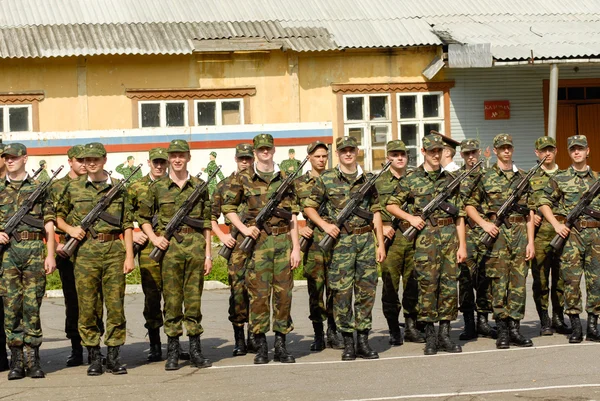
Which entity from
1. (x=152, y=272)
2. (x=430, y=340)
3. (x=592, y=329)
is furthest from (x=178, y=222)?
(x=592, y=329)

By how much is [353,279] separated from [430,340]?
94cm

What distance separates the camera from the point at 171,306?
10375 mm

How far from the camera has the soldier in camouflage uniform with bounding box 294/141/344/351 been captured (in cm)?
1136

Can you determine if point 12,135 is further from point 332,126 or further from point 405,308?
point 405,308

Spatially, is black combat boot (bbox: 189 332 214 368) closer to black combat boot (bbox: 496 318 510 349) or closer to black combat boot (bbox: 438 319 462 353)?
black combat boot (bbox: 438 319 462 353)

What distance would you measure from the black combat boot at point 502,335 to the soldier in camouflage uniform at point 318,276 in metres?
1.53

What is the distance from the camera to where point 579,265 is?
447 inches

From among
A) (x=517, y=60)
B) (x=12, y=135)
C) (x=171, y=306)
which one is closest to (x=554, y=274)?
(x=171, y=306)

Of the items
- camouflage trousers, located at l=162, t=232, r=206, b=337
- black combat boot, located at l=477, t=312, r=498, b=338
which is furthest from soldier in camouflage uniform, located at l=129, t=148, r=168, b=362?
black combat boot, located at l=477, t=312, r=498, b=338

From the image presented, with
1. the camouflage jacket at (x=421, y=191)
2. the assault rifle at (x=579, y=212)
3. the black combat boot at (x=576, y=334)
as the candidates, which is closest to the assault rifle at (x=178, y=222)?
the camouflage jacket at (x=421, y=191)

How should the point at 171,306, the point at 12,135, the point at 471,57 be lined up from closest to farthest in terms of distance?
the point at 171,306
the point at 12,135
the point at 471,57

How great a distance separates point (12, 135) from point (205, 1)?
556cm

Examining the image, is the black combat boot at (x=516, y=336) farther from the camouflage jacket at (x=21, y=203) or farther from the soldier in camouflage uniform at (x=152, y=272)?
the camouflage jacket at (x=21, y=203)

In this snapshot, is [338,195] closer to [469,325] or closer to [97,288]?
[469,325]
